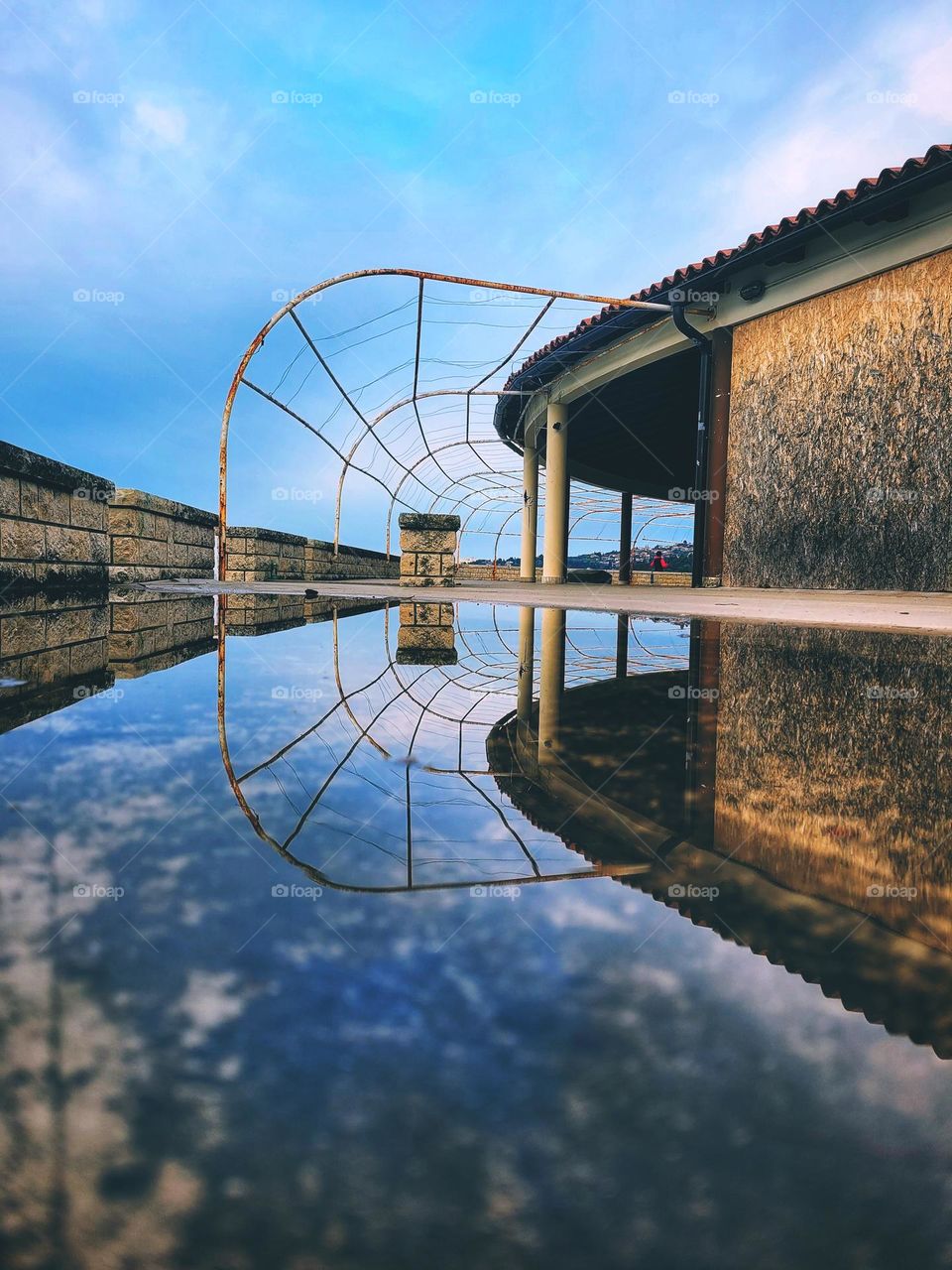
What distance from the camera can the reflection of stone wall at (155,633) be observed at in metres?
2.97

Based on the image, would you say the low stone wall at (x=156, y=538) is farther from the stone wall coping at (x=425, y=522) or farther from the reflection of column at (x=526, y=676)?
the reflection of column at (x=526, y=676)

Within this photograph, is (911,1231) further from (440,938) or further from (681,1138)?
(440,938)

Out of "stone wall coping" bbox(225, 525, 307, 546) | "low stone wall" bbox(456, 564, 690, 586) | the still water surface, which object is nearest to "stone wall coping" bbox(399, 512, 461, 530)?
"stone wall coping" bbox(225, 525, 307, 546)

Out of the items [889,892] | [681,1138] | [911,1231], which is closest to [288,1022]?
[681,1138]

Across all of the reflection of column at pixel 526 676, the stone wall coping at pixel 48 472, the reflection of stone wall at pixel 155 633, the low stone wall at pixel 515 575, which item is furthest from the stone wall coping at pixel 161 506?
the low stone wall at pixel 515 575

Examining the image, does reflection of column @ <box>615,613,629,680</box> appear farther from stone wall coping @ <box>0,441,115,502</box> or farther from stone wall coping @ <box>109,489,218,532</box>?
stone wall coping @ <box>109,489,218,532</box>

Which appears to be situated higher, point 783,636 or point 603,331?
point 603,331

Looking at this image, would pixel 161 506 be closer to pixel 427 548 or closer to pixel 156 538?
pixel 156 538

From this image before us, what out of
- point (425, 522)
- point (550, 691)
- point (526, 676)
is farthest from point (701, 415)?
point (550, 691)

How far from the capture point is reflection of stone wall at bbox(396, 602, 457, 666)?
3.56m

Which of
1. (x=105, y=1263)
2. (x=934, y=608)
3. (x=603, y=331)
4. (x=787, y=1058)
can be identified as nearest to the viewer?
(x=105, y=1263)

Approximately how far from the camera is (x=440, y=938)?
0.78m

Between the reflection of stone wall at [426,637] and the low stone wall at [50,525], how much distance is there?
3.20 meters

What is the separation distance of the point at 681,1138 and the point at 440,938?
1.11 ft
